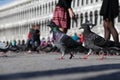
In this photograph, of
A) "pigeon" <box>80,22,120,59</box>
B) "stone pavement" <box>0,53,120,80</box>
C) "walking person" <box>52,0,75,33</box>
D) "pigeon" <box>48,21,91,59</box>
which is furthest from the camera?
"walking person" <box>52,0,75,33</box>

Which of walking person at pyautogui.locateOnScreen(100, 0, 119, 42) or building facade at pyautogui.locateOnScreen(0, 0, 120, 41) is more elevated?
building facade at pyautogui.locateOnScreen(0, 0, 120, 41)

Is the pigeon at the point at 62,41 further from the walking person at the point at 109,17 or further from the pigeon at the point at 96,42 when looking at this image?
the walking person at the point at 109,17

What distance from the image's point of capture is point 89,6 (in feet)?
185

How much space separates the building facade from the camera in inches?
2178

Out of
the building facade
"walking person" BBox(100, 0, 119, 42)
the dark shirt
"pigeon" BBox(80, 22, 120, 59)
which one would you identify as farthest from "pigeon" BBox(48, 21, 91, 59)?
the building facade

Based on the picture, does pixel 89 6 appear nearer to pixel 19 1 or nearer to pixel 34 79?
pixel 19 1

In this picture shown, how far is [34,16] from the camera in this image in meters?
77.8

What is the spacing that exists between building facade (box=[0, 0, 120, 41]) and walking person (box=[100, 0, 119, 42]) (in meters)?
35.6

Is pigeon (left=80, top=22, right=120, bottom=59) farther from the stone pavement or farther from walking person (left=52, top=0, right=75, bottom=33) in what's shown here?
the stone pavement

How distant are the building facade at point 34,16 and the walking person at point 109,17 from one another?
3562 centimetres

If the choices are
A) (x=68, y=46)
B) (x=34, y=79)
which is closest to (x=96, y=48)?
(x=68, y=46)

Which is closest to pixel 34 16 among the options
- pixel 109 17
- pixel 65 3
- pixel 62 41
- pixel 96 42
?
pixel 109 17

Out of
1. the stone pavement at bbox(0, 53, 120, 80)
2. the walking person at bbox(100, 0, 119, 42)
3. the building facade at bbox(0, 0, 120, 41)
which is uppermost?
the building facade at bbox(0, 0, 120, 41)

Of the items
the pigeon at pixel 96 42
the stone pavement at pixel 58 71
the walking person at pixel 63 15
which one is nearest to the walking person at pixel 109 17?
the pigeon at pixel 96 42
